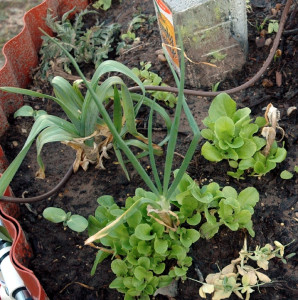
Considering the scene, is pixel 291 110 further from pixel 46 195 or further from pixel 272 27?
pixel 46 195

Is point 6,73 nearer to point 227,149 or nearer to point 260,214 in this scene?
point 227,149

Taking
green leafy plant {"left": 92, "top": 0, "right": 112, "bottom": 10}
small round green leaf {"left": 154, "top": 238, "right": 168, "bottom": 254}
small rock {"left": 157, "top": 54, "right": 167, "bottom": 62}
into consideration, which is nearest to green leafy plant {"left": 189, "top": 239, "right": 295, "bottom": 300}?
small round green leaf {"left": 154, "top": 238, "right": 168, "bottom": 254}

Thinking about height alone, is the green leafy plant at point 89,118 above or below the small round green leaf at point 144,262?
above

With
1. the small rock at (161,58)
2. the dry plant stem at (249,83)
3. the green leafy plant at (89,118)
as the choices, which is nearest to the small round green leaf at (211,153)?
the green leafy plant at (89,118)

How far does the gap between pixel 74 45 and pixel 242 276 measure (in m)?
1.34

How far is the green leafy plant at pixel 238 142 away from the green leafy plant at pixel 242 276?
0.93 ft

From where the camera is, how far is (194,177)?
168 centimetres

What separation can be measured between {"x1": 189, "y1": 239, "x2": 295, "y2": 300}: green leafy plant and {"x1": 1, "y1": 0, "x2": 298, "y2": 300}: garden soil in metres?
0.05

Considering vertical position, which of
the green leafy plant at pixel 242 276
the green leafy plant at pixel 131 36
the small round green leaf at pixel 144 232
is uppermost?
the green leafy plant at pixel 131 36

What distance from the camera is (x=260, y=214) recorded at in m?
1.57

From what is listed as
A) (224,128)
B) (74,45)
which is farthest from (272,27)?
(74,45)

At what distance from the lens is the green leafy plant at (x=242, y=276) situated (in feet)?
4.46

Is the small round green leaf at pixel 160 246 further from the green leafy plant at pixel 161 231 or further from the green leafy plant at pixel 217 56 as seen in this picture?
the green leafy plant at pixel 217 56

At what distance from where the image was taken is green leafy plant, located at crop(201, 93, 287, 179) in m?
1.56
